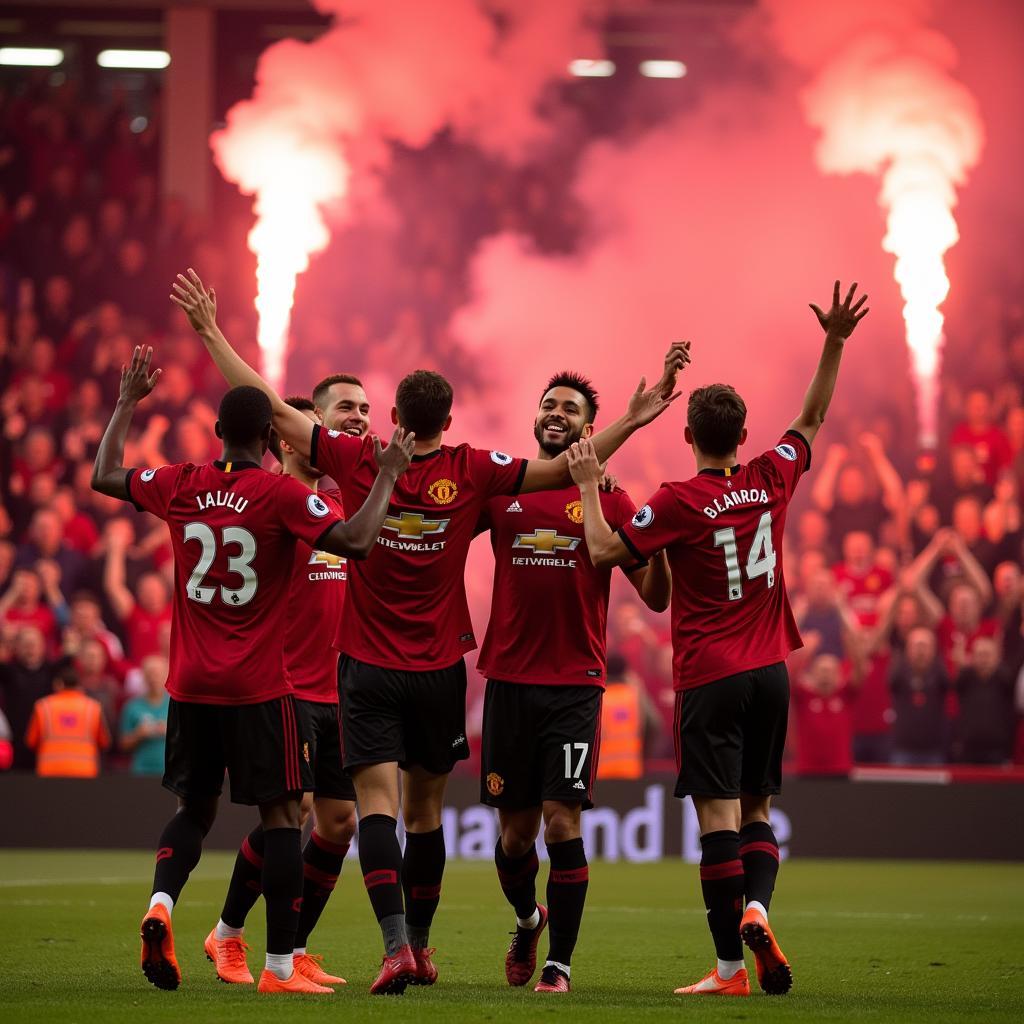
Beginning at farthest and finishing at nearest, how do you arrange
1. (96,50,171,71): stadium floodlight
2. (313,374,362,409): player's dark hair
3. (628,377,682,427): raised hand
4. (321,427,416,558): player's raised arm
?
(96,50,171,71): stadium floodlight
(313,374,362,409): player's dark hair
(628,377,682,427): raised hand
(321,427,416,558): player's raised arm

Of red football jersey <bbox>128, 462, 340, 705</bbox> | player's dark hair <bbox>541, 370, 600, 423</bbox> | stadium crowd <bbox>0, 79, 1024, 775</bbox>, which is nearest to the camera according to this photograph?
red football jersey <bbox>128, 462, 340, 705</bbox>

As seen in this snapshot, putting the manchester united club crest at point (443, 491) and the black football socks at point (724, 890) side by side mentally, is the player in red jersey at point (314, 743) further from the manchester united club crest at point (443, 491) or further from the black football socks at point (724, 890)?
the black football socks at point (724, 890)

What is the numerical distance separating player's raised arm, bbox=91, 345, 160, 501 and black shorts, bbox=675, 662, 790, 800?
7.20 feet

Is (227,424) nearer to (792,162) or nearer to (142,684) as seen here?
(142,684)

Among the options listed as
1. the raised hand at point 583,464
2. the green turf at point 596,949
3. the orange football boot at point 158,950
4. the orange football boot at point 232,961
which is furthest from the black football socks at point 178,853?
the raised hand at point 583,464

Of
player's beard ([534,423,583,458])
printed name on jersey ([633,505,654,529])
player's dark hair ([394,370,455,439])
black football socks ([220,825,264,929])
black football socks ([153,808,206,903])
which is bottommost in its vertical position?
black football socks ([220,825,264,929])

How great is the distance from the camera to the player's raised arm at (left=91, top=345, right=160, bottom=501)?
6.21 metres

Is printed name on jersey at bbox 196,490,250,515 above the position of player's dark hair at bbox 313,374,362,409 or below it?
below

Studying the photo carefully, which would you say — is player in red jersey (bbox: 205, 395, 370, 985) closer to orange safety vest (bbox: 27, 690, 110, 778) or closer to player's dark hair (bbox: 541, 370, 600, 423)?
player's dark hair (bbox: 541, 370, 600, 423)

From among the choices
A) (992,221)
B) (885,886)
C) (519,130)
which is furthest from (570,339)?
(885,886)

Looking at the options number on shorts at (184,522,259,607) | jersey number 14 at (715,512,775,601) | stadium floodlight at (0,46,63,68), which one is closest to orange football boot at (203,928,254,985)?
number on shorts at (184,522,259,607)

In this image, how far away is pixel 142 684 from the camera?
49.0 ft

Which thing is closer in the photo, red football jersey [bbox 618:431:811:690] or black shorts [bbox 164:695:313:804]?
black shorts [bbox 164:695:313:804]

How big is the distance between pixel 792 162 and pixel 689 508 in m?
15.5
